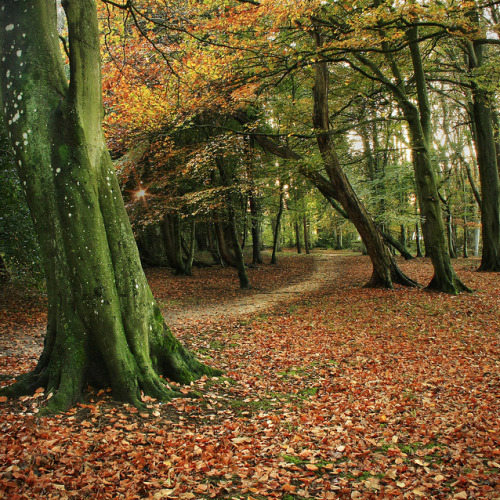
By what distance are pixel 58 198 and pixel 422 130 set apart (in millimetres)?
11657

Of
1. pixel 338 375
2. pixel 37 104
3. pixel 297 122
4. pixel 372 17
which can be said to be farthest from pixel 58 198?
pixel 297 122

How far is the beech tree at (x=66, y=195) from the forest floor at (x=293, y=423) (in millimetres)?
378

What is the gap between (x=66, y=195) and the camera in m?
4.14

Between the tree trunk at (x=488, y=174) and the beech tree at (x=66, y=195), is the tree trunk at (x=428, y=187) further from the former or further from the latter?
the beech tree at (x=66, y=195)

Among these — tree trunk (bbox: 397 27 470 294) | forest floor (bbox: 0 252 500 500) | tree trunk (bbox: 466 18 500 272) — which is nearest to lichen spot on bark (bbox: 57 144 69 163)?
forest floor (bbox: 0 252 500 500)

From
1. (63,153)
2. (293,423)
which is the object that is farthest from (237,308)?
(63,153)

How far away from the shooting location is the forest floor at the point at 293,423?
3.08 metres

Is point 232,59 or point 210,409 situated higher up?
point 232,59

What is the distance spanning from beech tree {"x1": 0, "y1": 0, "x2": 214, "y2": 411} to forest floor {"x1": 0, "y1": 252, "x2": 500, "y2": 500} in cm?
38

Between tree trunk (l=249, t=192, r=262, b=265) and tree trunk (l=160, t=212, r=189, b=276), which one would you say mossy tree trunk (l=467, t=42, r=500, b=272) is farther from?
tree trunk (l=160, t=212, r=189, b=276)

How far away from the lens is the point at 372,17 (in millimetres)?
8289

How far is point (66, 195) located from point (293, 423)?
12.8 ft

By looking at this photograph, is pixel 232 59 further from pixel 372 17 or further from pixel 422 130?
pixel 422 130

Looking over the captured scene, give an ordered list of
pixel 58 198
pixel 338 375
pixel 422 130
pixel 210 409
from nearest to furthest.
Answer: pixel 58 198 < pixel 210 409 < pixel 338 375 < pixel 422 130
